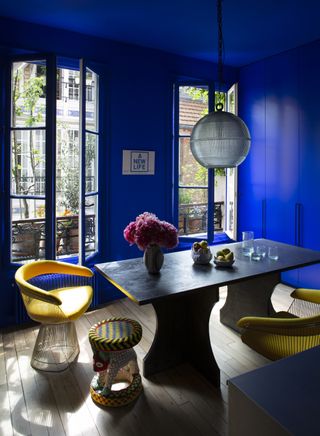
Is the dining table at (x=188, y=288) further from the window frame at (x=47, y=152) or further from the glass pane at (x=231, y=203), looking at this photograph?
the glass pane at (x=231, y=203)

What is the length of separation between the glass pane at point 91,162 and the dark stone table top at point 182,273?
4.48 feet

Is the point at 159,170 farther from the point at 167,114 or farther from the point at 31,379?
the point at 31,379

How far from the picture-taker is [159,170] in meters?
4.18

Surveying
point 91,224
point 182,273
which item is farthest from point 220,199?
point 182,273

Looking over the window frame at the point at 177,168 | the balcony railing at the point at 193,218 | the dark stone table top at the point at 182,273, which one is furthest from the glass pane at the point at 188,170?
the dark stone table top at the point at 182,273

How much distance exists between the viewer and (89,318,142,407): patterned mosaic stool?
84.7 inches

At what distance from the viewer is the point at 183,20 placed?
10.8 feet

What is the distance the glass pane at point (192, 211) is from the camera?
14.6 feet

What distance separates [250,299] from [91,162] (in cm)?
214

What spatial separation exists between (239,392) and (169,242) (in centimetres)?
161

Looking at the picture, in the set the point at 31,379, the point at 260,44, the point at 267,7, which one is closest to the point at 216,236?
the point at 260,44

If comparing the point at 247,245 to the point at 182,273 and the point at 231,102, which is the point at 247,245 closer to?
the point at 182,273

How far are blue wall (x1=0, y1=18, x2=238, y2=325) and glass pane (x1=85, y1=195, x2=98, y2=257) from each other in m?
0.09

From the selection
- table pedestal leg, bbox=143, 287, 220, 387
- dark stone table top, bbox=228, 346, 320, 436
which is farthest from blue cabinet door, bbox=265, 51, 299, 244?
dark stone table top, bbox=228, 346, 320, 436
